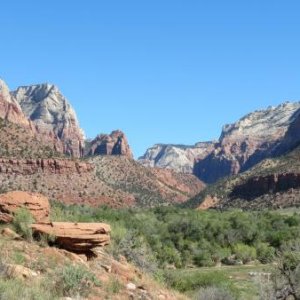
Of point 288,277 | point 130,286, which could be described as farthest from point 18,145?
point 130,286

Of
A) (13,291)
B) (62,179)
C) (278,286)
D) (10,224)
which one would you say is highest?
(62,179)

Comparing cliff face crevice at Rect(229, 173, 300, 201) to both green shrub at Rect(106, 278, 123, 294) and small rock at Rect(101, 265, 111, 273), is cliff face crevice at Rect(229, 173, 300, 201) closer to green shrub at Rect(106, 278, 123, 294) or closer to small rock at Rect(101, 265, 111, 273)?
small rock at Rect(101, 265, 111, 273)

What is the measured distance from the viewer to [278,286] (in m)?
23.2

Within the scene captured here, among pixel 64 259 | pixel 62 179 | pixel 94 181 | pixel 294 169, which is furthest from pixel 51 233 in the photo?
pixel 294 169

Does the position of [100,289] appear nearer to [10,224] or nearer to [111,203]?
[10,224]

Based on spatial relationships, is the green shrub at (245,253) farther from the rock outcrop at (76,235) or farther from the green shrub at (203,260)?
the rock outcrop at (76,235)

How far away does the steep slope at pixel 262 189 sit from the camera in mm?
128125

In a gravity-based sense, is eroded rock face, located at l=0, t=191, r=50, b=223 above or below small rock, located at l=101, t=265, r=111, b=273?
above

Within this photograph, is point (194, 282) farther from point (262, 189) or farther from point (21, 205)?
point (262, 189)

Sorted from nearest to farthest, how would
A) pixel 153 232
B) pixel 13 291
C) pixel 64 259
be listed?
pixel 13 291 < pixel 64 259 < pixel 153 232

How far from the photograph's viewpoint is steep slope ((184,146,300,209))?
128125 mm

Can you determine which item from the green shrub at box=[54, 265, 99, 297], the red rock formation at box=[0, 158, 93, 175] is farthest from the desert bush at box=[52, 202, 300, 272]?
the green shrub at box=[54, 265, 99, 297]

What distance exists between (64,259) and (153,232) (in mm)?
52300

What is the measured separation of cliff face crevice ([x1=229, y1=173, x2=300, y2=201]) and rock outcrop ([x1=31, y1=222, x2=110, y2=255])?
373ft
